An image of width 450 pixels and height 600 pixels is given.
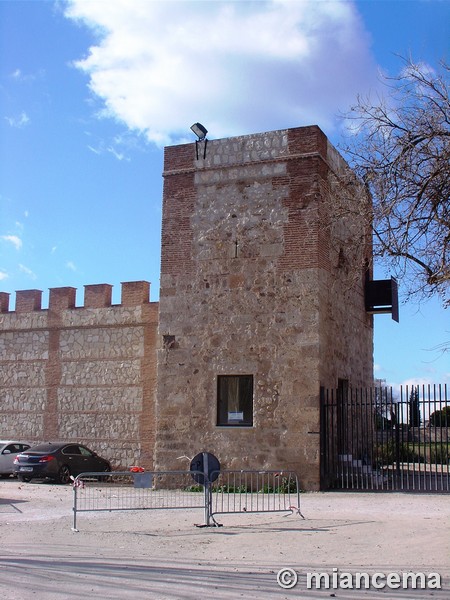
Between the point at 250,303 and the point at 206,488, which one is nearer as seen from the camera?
the point at 206,488

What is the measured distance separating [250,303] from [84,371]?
8325mm

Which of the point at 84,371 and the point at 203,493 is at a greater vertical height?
the point at 84,371

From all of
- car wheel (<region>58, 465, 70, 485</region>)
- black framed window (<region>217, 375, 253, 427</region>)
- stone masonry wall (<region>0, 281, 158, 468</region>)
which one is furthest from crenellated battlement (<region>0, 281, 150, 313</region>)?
black framed window (<region>217, 375, 253, 427</region>)

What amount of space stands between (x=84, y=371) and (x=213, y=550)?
1531cm

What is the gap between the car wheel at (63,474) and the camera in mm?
21375

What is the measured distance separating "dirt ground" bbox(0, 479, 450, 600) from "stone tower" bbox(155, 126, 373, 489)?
3304 mm

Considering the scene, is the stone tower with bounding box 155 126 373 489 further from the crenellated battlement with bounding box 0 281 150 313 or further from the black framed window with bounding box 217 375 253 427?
the crenellated battlement with bounding box 0 281 150 313

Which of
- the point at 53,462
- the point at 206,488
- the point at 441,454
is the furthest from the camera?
the point at 53,462

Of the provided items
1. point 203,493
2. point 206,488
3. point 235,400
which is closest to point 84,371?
point 235,400

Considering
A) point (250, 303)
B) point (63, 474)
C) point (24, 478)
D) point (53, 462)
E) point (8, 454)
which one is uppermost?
point (250, 303)

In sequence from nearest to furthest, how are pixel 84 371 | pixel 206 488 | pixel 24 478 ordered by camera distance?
pixel 206 488 → pixel 24 478 → pixel 84 371

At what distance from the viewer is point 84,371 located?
2420 cm

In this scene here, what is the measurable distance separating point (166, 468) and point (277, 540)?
843 centimetres

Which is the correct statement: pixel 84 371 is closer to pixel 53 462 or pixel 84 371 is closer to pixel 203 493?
pixel 53 462
